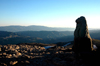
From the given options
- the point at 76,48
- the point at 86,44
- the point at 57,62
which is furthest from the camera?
the point at 76,48

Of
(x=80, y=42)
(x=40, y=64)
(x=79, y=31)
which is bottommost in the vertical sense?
(x=40, y=64)

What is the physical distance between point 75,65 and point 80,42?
152 inches

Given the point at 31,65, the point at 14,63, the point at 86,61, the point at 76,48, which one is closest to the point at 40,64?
the point at 31,65

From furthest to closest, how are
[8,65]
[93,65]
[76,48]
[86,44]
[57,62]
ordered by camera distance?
[76,48] < [86,44] < [57,62] < [8,65] < [93,65]

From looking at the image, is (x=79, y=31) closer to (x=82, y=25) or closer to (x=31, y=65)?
(x=82, y=25)

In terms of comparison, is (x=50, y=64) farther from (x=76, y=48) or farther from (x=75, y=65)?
(x=76, y=48)

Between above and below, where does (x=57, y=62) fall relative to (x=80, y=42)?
below

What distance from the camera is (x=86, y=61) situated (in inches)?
314

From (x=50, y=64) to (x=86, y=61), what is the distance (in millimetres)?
3301

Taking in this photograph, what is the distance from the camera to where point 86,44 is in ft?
34.8

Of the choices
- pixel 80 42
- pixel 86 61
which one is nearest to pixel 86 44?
pixel 80 42

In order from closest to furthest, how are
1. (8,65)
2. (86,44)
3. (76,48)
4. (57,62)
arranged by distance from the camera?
(8,65) → (57,62) → (86,44) → (76,48)

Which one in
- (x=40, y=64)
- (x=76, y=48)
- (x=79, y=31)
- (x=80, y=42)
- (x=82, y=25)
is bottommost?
(x=40, y=64)

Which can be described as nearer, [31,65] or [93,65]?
[93,65]
